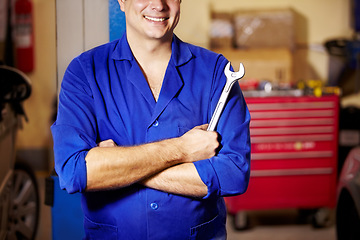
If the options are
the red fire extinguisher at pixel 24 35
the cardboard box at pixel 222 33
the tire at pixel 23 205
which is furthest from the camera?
the red fire extinguisher at pixel 24 35

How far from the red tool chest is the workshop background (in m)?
1.01

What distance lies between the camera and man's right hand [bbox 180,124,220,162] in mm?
1371

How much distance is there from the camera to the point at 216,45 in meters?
4.76

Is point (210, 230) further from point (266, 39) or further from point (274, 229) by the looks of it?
point (266, 39)

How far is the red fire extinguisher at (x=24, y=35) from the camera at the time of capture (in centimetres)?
502

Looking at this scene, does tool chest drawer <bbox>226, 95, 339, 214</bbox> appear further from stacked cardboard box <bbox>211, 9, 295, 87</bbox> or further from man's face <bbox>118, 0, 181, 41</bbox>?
man's face <bbox>118, 0, 181, 41</bbox>

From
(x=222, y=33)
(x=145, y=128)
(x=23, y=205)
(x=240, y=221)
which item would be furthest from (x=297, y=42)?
(x=145, y=128)

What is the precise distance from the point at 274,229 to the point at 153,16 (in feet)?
9.09

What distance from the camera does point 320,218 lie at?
148 inches

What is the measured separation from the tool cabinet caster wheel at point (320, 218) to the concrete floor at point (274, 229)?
4 cm

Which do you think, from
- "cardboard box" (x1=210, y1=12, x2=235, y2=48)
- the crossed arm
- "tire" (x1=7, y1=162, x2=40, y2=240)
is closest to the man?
the crossed arm

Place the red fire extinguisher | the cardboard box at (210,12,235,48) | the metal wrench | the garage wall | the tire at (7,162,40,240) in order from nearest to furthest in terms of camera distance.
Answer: the metal wrench, the tire at (7,162,40,240), the cardboard box at (210,12,235,48), the red fire extinguisher, the garage wall

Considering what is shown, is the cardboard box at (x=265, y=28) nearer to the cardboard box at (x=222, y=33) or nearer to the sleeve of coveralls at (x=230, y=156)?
the cardboard box at (x=222, y=33)

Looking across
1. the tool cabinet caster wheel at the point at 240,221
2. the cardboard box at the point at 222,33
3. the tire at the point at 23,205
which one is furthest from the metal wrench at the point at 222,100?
the cardboard box at the point at 222,33
